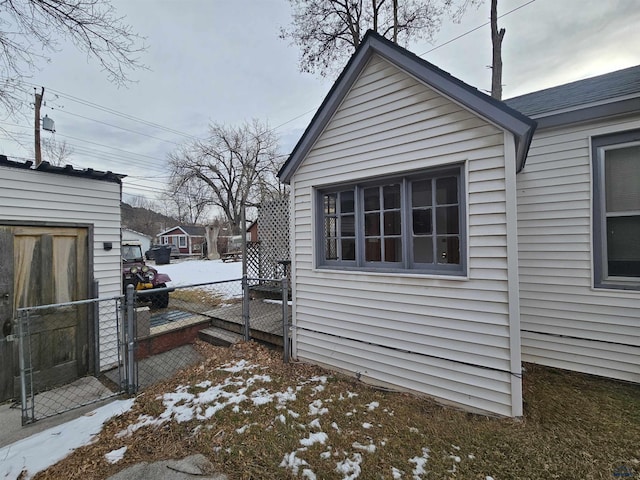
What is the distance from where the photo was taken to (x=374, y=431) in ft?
8.77

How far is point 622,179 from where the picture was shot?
3.55m

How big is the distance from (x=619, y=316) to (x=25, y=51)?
9513mm

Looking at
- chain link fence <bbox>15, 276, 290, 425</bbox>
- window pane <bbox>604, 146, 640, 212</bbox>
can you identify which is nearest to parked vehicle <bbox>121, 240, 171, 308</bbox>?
chain link fence <bbox>15, 276, 290, 425</bbox>

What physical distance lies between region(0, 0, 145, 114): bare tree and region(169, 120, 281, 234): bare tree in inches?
926

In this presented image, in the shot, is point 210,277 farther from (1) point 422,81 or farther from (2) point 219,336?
(1) point 422,81

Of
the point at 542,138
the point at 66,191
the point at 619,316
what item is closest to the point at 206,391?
the point at 66,191

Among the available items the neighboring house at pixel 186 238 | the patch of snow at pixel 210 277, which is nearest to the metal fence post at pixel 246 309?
the patch of snow at pixel 210 277

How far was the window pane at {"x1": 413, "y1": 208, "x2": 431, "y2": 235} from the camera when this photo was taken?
135 inches

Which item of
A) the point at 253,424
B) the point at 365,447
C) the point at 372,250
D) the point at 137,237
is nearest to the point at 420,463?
the point at 365,447

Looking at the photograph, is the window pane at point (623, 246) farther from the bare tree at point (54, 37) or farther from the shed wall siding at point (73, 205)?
the bare tree at point (54, 37)

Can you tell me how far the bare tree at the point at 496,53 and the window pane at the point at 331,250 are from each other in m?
6.32

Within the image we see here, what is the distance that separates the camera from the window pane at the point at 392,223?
3672 mm

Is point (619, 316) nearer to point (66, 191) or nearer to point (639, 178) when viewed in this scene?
point (639, 178)

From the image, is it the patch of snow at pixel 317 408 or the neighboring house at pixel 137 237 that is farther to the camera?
the neighboring house at pixel 137 237
